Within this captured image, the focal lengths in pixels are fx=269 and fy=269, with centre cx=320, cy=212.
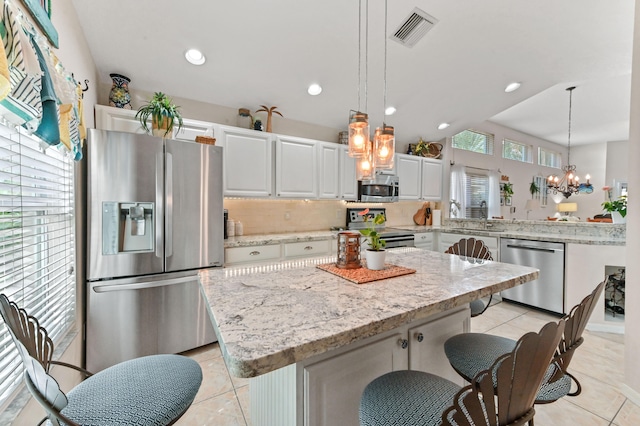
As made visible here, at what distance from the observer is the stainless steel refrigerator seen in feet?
6.69

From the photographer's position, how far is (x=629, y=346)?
6.08 ft

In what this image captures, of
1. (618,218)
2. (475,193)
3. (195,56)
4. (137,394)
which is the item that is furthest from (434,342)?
(475,193)

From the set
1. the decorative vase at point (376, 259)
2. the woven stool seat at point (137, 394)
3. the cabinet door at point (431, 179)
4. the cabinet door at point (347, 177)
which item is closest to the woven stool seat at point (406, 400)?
the decorative vase at point (376, 259)

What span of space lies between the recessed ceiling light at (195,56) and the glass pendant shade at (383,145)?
2.01m

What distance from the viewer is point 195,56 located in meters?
2.58

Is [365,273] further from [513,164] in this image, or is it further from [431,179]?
[513,164]

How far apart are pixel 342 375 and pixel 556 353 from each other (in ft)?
2.81

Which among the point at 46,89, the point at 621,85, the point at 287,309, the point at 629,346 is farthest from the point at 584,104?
the point at 46,89

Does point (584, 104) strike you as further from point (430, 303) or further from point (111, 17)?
point (111, 17)

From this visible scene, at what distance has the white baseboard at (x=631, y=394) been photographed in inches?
70.7

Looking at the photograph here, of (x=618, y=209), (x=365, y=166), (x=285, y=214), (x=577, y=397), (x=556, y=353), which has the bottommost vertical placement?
(x=577, y=397)

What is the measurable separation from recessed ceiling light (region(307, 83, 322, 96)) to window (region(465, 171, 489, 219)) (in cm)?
367

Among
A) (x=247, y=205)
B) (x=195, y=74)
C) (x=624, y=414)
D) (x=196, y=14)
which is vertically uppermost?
(x=196, y=14)

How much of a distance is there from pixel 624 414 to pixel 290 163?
3.42 metres
